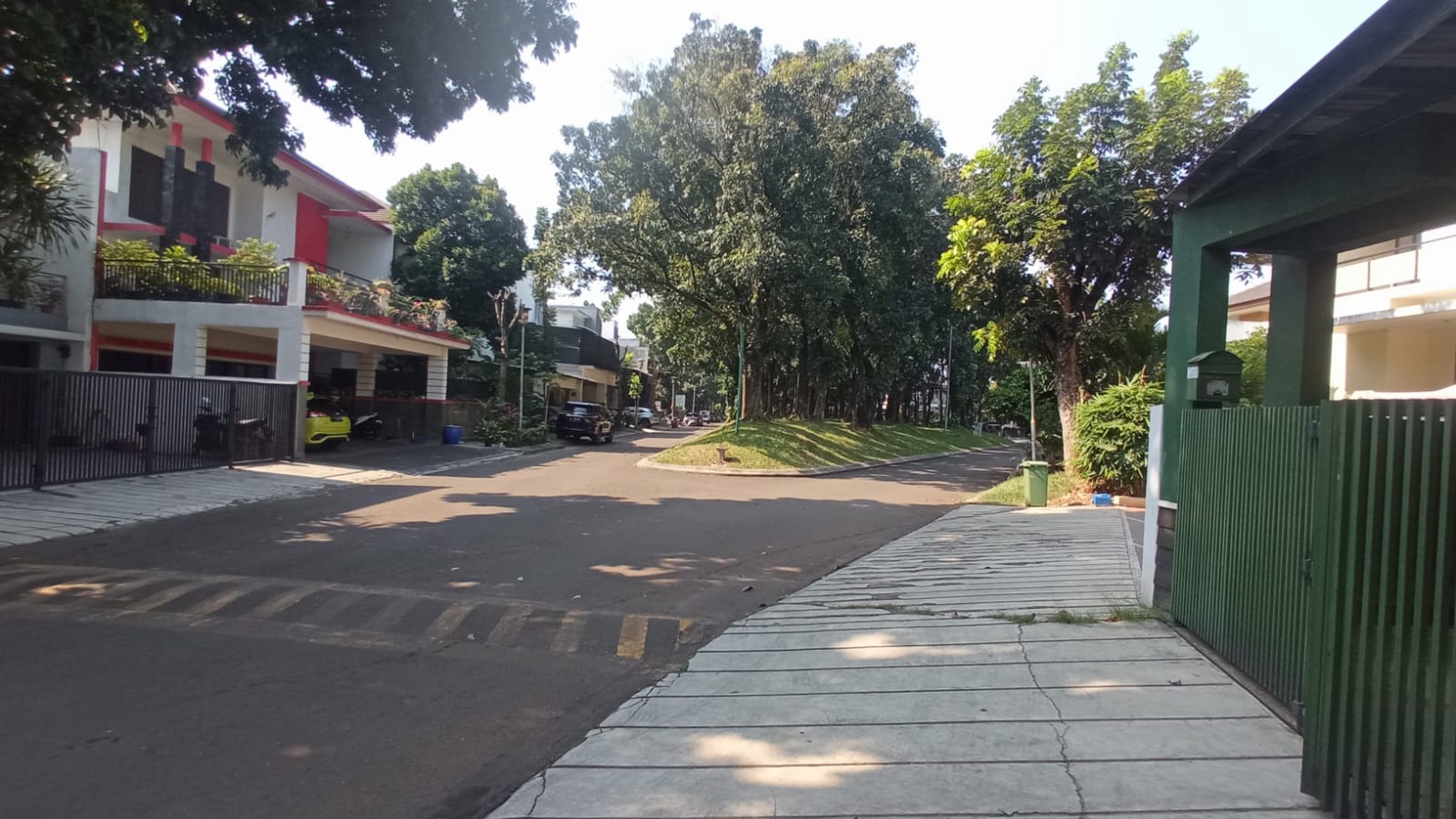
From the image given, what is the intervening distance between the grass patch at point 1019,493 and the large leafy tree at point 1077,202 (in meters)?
0.67

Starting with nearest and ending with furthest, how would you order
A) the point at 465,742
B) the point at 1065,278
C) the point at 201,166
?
the point at 465,742
the point at 1065,278
the point at 201,166

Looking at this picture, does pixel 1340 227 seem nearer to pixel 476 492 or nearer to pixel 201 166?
pixel 476 492

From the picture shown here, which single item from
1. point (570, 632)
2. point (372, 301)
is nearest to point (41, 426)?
point (372, 301)

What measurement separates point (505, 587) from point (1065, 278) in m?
13.8

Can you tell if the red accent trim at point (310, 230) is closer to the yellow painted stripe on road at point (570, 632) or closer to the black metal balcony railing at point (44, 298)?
the black metal balcony railing at point (44, 298)

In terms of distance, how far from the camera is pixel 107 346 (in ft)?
70.2

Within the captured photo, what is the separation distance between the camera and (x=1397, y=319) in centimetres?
1471

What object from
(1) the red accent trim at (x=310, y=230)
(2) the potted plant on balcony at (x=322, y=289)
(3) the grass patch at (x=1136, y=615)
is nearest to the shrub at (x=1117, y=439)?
(3) the grass patch at (x=1136, y=615)

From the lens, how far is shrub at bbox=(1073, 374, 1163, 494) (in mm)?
15461

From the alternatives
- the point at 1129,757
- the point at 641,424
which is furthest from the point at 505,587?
the point at 641,424

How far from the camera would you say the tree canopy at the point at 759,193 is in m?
23.9

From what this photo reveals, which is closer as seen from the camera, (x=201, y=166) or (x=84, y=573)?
(x=84, y=573)

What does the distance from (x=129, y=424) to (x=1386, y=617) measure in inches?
702

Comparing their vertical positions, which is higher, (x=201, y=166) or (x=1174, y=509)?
(x=201, y=166)
